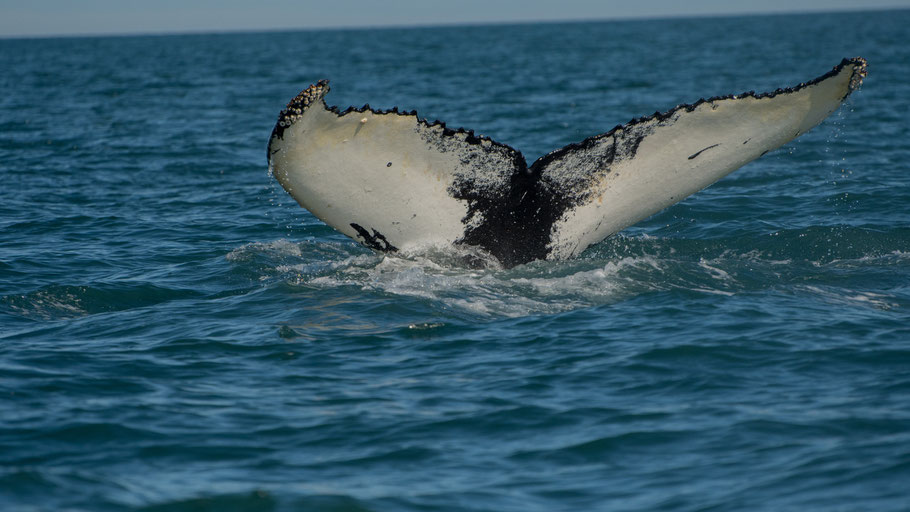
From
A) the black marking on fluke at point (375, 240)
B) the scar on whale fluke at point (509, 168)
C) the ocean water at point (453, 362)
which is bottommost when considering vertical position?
the ocean water at point (453, 362)

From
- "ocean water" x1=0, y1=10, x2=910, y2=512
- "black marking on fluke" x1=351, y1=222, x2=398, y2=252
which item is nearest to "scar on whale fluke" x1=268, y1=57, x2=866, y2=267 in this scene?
"black marking on fluke" x1=351, y1=222, x2=398, y2=252

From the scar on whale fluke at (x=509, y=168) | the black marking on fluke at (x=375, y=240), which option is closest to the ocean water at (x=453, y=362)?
the black marking on fluke at (x=375, y=240)

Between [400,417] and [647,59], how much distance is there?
46.5 m

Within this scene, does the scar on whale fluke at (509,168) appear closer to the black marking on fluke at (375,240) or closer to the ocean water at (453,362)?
the black marking on fluke at (375,240)

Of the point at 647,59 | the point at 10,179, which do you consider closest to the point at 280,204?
the point at 10,179

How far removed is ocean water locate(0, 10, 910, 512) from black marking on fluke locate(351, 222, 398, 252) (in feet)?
0.80

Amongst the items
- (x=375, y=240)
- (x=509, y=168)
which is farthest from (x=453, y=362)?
(x=509, y=168)

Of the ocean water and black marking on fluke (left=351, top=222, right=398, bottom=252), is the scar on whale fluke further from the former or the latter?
the ocean water

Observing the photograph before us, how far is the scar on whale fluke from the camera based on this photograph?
6934 mm

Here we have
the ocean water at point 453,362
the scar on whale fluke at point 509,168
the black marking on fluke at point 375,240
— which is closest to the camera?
the ocean water at point 453,362

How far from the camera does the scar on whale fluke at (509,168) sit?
6.93m

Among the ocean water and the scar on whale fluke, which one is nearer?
the ocean water

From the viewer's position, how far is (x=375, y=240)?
26.0 feet

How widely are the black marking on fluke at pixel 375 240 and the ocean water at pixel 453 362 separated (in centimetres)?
24
